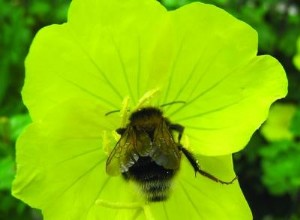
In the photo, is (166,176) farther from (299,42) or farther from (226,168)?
(299,42)

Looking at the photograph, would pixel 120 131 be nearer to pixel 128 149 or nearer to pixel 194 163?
pixel 128 149

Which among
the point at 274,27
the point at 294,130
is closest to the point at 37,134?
the point at 294,130

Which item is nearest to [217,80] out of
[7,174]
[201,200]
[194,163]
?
[194,163]

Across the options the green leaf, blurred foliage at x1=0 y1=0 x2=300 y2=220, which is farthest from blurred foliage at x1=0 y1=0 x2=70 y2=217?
the green leaf

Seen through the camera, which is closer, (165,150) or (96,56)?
(165,150)

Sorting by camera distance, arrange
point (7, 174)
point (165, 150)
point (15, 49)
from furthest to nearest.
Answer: point (15, 49) < point (7, 174) < point (165, 150)

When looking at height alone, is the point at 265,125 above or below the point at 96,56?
below

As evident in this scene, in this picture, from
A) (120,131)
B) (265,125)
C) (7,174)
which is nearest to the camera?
(120,131)
